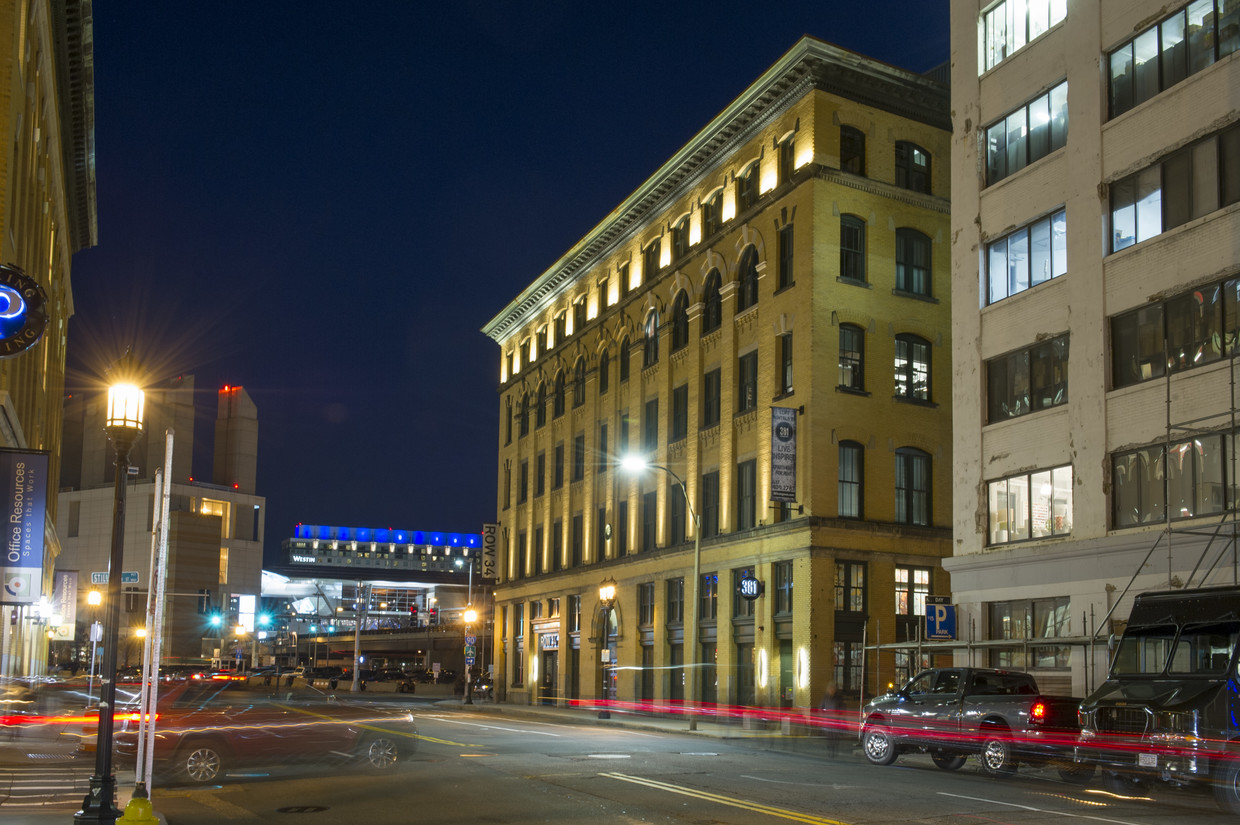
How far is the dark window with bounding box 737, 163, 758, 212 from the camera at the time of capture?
4500cm

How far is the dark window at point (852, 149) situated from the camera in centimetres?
4191

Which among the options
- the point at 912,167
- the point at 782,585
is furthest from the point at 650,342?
the point at 782,585

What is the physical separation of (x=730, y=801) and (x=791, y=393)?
25.3 meters

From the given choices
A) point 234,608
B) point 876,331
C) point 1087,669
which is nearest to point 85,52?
point 876,331

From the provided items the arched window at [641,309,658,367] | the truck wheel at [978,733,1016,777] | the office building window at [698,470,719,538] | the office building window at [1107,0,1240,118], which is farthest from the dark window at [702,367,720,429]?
the truck wheel at [978,733,1016,777]

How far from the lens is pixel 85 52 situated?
39344 millimetres

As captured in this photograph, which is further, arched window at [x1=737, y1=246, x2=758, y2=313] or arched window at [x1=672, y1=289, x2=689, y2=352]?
arched window at [x1=672, y1=289, x2=689, y2=352]

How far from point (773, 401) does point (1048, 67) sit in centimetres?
1520

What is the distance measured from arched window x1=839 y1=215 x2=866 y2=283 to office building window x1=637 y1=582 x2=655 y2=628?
16.3 meters

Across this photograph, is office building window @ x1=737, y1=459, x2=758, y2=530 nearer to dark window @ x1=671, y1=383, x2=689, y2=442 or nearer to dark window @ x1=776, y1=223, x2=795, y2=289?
dark window @ x1=671, y1=383, x2=689, y2=442

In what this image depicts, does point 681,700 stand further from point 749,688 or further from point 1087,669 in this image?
point 1087,669

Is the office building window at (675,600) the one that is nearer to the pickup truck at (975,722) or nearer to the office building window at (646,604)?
the office building window at (646,604)

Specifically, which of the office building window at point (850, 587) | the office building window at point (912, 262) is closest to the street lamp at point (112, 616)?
the office building window at point (850, 587)

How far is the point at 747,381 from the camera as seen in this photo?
145 ft
